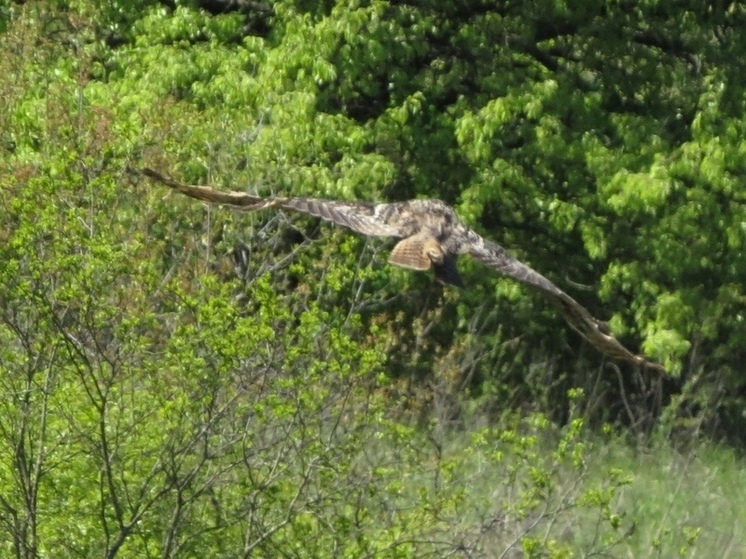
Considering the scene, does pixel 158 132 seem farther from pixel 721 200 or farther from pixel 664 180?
pixel 721 200

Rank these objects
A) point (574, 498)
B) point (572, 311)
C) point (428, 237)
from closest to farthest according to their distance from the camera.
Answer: point (572, 311)
point (574, 498)
point (428, 237)

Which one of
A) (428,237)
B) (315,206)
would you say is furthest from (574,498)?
(315,206)

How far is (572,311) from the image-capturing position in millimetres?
8086

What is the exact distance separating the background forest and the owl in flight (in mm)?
226

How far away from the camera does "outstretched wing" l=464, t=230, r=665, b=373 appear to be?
8.02m

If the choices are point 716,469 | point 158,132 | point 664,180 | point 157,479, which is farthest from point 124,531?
point 664,180

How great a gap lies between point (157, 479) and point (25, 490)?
0.54 metres

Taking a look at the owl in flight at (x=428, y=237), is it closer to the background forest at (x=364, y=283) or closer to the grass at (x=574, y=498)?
the background forest at (x=364, y=283)

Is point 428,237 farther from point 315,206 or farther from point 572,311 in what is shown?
point 572,311

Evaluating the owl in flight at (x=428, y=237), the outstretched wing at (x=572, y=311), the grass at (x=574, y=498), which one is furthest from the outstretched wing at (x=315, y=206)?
the grass at (x=574, y=498)

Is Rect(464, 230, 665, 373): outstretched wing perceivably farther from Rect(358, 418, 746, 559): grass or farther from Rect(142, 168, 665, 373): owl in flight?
Rect(358, 418, 746, 559): grass

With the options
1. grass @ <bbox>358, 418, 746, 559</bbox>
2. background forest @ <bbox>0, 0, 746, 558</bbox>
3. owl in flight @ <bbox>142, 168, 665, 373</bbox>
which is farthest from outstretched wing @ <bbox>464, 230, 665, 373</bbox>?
background forest @ <bbox>0, 0, 746, 558</bbox>

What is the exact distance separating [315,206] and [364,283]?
5.62 feet

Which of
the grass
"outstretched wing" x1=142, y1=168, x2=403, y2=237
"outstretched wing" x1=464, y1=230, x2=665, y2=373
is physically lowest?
the grass
